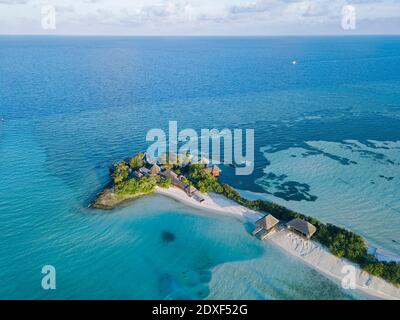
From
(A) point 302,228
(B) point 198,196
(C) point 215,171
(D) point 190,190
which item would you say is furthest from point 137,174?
(A) point 302,228

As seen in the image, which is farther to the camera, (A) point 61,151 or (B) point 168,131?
(B) point 168,131

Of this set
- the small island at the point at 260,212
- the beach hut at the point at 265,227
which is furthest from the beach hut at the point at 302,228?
the beach hut at the point at 265,227

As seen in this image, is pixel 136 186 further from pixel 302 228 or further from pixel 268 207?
pixel 302 228

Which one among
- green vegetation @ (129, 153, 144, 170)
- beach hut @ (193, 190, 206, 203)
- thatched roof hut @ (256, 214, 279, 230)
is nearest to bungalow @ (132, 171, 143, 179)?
green vegetation @ (129, 153, 144, 170)

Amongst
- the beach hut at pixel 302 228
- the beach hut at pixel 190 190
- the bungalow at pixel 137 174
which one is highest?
the bungalow at pixel 137 174

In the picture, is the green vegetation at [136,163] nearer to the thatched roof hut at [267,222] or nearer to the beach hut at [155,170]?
the beach hut at [155,170]
